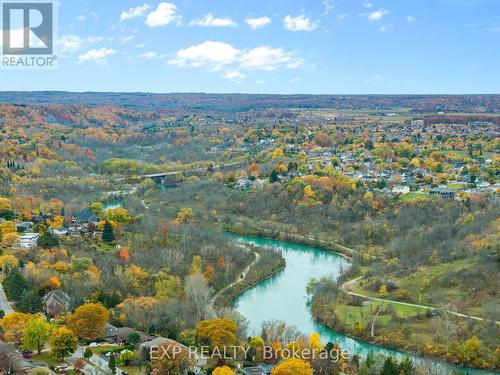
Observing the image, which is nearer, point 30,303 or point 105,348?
point 105,348

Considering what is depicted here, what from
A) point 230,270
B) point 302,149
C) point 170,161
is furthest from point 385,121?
point 230,270

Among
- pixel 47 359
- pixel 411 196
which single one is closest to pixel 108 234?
pixel 47 359

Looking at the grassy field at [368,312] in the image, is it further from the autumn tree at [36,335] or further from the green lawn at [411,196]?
the green lawn at [411,196]

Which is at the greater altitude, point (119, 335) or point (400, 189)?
point (400, 189)

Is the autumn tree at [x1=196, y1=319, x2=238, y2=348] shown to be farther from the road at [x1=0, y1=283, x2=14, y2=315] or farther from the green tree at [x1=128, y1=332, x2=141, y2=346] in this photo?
the road at [x1=0, y1=283, x2=14, y2=315]

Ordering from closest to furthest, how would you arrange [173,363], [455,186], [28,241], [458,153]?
1. [173,363]
2. [28,241]
3. [455,186]
4. [458,153]

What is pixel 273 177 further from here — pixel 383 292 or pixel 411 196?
pixel 383 292

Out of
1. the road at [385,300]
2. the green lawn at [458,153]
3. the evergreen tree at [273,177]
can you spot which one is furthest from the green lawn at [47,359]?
the green lawn at [458,153]
